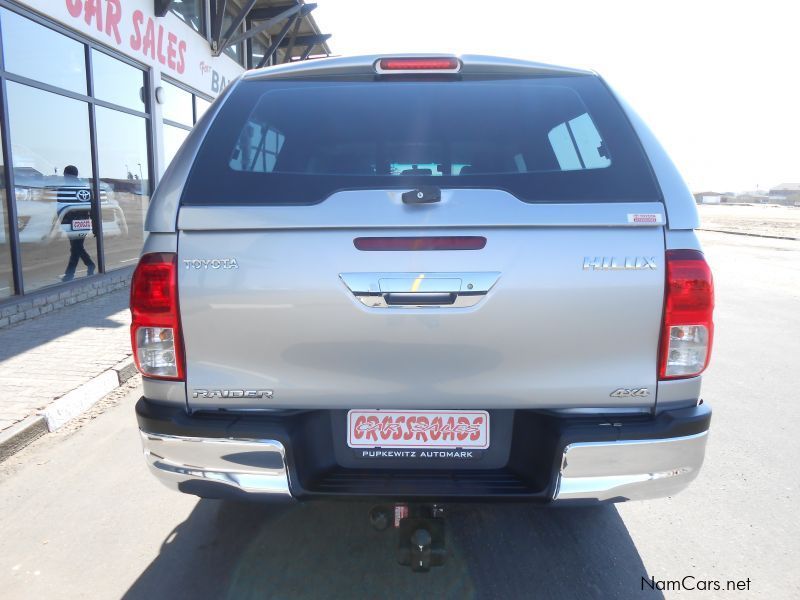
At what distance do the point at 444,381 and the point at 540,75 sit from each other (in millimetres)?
1177

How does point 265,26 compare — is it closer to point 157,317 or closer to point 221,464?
point 157,317

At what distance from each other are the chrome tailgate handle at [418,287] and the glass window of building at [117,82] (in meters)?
8.19

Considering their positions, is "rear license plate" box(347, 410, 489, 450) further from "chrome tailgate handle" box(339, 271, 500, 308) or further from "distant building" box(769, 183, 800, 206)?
"distant building" box(769, 183, 800, 206)

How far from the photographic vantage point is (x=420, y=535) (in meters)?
2.10

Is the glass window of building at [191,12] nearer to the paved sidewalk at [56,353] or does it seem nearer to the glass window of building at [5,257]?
the glass window of building at [5,257]

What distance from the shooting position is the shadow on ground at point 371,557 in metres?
2.29

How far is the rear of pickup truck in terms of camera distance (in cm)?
187

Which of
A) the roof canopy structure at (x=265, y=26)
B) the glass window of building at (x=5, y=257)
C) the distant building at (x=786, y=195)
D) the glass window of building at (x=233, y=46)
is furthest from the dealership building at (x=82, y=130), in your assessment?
the distant building at (x=786, y=195)

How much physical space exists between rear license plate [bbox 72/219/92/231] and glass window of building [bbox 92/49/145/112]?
1.75m

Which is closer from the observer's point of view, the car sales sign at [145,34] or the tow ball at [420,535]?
the tow ball at [420,535]

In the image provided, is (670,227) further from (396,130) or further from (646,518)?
(646,518)

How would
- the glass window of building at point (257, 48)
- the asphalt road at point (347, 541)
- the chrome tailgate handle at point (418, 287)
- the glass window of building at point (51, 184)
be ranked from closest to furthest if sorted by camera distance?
the chrome tailgate handle at point (418, 287) → the asphalt road at point (347, 541) → the glass window of building at point (51, 184) → the glass window of building at point (257, 48)

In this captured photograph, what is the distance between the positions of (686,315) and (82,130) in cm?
852

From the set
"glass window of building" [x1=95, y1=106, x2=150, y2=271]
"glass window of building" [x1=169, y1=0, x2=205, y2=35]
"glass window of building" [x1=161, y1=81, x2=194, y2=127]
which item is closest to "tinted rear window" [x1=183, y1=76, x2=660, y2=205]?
"glass window of building" [x1=95, y1=106, x2=150, y2=271]
